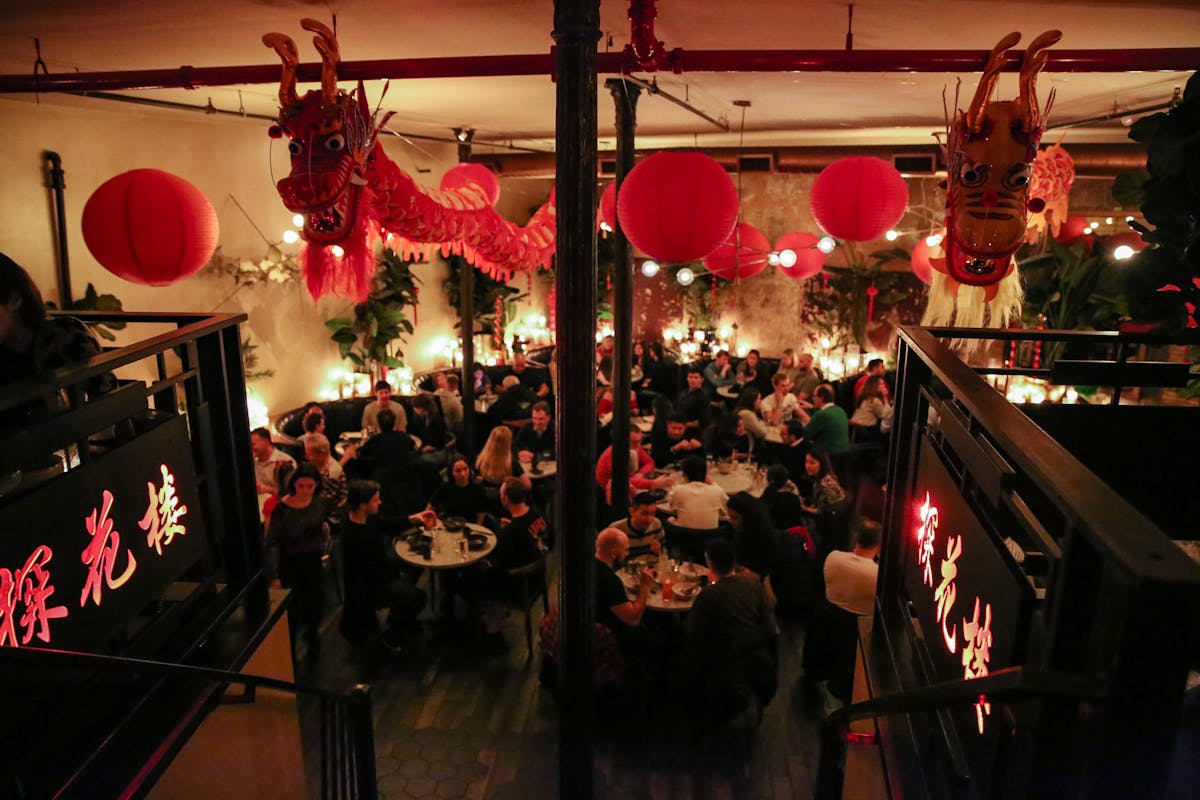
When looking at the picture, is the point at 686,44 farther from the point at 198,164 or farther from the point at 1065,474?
the point at 198,164

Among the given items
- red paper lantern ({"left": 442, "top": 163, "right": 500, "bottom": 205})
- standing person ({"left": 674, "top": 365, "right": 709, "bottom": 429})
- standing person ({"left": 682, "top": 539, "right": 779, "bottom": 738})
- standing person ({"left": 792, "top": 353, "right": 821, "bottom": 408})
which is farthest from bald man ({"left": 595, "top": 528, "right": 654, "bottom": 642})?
standing person ({"left": 792, "top": 353, "right": 821, "bottom": 408})

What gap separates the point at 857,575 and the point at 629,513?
2111 millimetres

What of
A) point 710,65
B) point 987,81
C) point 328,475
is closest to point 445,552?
point 328,475

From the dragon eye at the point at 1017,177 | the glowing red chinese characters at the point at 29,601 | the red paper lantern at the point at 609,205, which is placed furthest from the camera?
the red paper lantern at the point at 609,205

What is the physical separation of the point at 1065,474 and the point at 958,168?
2.37m

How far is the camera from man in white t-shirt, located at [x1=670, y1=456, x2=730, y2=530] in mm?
6070

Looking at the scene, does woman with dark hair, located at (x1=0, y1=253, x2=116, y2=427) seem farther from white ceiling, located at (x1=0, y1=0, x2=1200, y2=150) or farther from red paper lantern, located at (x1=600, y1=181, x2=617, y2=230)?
red paper lantern, located at (x1=600, y1=181, x2=617, y2=230)

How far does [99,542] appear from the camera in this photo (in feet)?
7.99

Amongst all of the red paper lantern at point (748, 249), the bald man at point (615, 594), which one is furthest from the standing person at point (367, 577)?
the red paper lantern at point (748, 249)

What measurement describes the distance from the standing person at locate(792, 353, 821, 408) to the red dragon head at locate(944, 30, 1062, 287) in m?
6.59

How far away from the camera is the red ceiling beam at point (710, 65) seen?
3268 millimetres

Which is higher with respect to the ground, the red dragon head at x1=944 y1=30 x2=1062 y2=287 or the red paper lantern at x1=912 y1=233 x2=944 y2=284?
the red dragon head at x1=944 y1=30 x2=1062 y2=287

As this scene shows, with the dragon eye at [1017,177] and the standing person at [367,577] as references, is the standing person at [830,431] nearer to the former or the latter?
the standing person at [367,577]

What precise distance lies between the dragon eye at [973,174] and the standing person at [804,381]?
21.8 ft
